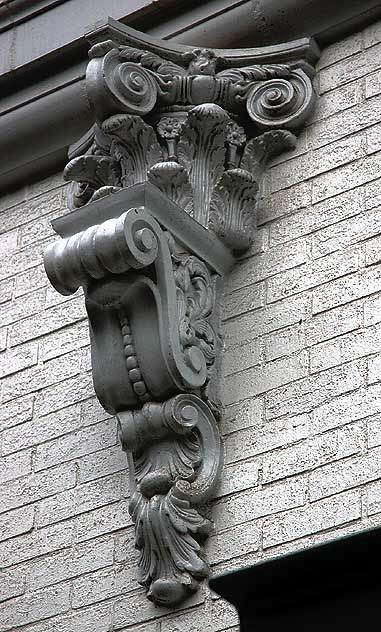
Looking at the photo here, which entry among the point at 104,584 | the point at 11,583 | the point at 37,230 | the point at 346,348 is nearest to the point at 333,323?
the point at 346,348

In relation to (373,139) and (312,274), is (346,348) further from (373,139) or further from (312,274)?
(373,139)

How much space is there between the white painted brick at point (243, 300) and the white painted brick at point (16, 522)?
73cm

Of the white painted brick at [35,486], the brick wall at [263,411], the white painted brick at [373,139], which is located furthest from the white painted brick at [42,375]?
the white painted brick at [373,139]

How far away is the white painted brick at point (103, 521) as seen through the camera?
434cm

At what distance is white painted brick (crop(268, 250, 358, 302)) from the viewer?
4336 millimetres

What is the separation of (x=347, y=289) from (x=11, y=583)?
114 centimetres

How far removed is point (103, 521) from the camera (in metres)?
4.38

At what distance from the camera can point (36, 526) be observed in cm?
451

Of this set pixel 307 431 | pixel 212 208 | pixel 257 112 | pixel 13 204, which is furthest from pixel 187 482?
pixel 13 204

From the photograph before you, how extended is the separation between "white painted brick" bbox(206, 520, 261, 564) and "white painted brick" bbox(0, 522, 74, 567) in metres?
0.45

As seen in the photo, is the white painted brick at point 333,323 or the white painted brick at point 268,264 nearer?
the white painted brick at point 333,323

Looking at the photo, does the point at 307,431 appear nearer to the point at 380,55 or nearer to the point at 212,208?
the point at 212,208

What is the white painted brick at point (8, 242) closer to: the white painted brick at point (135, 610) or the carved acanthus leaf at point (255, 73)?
the carved acanthus leaf at point (255, 73)

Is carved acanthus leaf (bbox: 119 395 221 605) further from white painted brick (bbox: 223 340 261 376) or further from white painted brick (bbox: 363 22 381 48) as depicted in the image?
white painted brick (bbox: 363 22 381 48)
